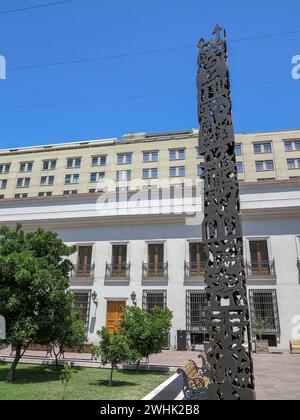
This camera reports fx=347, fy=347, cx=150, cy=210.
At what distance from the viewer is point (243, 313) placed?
4480mm

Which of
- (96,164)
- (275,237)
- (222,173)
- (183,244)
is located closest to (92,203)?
(183,244)

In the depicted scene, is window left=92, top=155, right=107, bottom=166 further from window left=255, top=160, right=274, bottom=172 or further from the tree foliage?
the tree foliage

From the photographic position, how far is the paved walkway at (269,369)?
8.33 metres

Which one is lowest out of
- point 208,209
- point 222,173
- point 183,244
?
point 208,209

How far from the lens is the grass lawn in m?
8.08

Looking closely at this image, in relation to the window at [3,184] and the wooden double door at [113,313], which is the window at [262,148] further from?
the window at [3,184]

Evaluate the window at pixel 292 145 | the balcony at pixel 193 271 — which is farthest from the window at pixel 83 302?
the window at pixel 292 145

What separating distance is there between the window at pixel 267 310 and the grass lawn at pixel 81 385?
9.63 metres

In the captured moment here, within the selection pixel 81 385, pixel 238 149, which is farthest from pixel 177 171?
pixel 81 385

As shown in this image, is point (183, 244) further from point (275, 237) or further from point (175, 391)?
point (175, 391)

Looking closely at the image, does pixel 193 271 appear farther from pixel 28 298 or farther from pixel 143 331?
pixel 28 298

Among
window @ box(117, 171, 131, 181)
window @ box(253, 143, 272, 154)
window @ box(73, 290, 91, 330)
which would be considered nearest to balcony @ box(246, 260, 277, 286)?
window @ box(73, 290, 91, 330)
